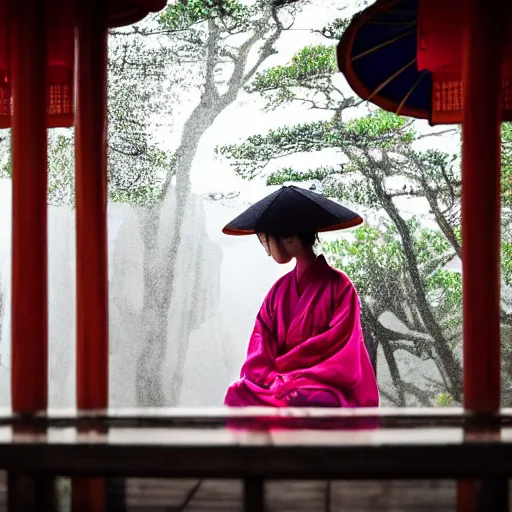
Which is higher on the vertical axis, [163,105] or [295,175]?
[163,105]

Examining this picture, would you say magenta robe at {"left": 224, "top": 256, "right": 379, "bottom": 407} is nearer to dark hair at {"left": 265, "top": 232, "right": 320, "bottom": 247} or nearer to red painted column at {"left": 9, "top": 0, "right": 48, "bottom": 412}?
dark hair at {"left": 265, "top": 232, "right": 320, "bottom": 247}

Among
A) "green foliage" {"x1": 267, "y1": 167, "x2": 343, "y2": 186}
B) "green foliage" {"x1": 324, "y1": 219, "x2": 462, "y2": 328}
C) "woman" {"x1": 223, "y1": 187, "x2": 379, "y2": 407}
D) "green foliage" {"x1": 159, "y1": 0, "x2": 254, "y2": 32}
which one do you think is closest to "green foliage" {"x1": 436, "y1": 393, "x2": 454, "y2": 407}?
"green foliage" {"x1": 324, "y1": 219, "x2": 462, "y2": 328}

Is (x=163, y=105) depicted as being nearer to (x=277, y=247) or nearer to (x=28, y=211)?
(x=277, y=247)

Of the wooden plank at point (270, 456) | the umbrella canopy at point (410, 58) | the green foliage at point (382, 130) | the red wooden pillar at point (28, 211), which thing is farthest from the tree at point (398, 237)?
the wooden plank at point (270, 456)

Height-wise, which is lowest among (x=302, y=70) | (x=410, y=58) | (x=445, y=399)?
(x=445, y=399)

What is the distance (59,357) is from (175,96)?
A: 2423 millimetres

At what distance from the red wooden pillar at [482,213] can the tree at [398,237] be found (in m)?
4.07

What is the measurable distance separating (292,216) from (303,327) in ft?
1.53

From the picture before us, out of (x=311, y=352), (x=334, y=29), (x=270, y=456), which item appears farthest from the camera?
(x=334, y=29)

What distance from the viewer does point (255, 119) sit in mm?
5852

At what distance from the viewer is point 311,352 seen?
278 centimetres

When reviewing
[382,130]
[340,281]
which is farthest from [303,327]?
[382,130]

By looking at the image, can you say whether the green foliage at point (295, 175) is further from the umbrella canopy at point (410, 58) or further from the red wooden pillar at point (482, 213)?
the red wooden pillar at point (482, 213)

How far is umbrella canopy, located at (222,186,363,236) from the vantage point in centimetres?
288
